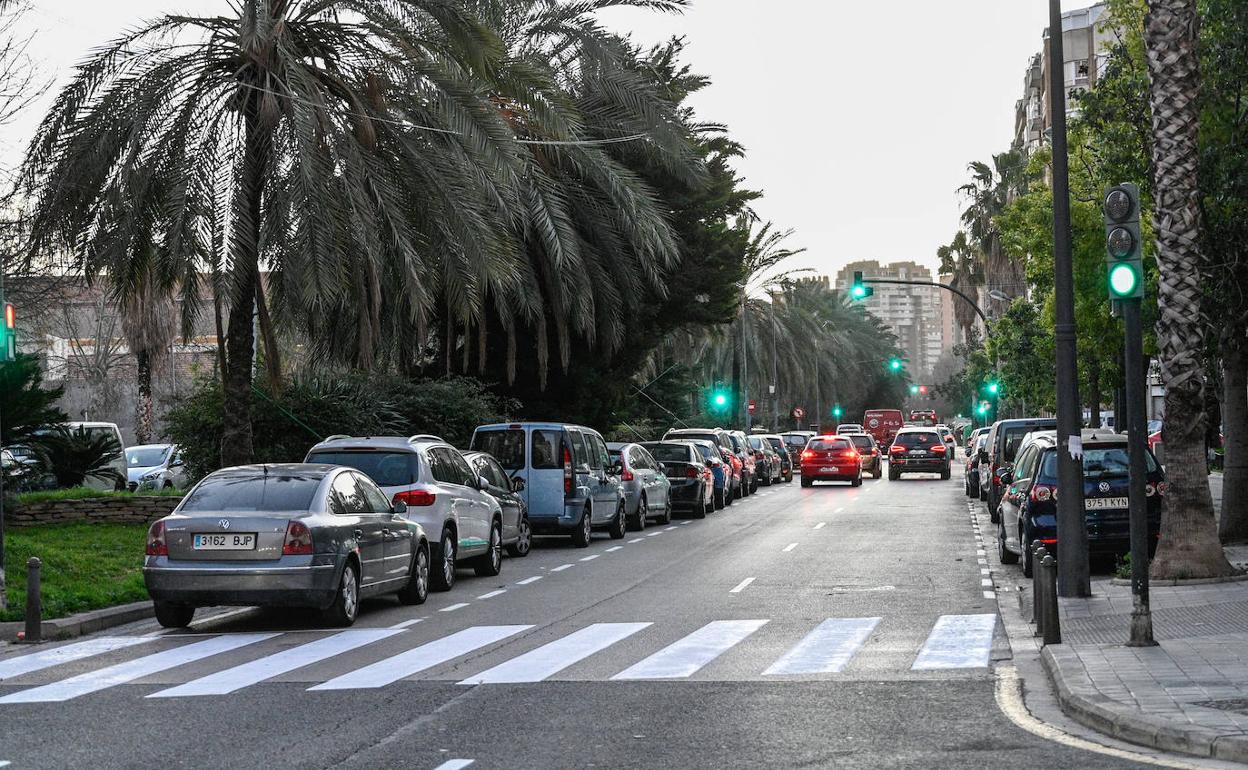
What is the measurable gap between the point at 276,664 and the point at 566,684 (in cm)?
256

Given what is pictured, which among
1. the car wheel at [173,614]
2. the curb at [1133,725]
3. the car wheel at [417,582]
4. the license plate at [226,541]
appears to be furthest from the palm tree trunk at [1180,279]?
the car wheel at [173,614]

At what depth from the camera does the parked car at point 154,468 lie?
3294 centimetres

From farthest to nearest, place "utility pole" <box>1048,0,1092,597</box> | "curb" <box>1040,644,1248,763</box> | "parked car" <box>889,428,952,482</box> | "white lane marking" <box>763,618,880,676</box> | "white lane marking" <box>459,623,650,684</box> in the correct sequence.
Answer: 1. "parked car" <box>889,428,952,482</box>
2. "utility pole" <box>1048,0,1092,597</box>
3. "white lane marking" <box>763,618,880,676</box>
4. "white lane marking" <box>459,623,650,684</box>
5. "curb" <box>1040,644,1248,763</box>

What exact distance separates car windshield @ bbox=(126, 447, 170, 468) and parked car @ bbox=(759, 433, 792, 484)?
2315 centimetres

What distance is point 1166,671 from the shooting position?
998 centimetres

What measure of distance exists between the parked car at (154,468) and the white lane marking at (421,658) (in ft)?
64.4

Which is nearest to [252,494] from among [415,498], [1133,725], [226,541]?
[226,541]

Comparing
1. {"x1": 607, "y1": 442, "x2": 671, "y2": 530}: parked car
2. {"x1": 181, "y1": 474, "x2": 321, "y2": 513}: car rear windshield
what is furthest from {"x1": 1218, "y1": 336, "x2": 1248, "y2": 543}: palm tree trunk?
{"x1": 181, "y1": 474, "x2": 321, "y2": 513}: car rear windshield

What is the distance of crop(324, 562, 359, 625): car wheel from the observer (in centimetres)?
1384

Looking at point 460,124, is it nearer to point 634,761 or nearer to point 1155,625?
point 1155,625

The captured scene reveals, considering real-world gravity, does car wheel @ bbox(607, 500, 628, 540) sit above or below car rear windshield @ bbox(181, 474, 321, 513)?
below

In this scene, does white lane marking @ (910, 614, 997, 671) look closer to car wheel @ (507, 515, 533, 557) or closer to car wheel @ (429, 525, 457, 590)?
car wheel @ (429, 525, 457, 590)

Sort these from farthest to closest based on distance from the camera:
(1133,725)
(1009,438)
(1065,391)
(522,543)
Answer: (1009,438) < (522,543) < (1065,391) < (1133,725)

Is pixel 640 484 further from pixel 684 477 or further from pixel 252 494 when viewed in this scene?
pixel 252 494
